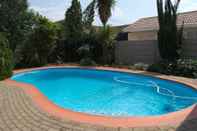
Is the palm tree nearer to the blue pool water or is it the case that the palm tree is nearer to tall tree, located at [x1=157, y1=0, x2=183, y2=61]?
tall tree, located at [x1=157, y1=0, x2=183, y2=61]

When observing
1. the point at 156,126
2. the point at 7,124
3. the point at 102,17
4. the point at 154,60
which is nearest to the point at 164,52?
the point at 154,60

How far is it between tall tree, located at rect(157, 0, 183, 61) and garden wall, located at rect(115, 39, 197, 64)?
2.27ft

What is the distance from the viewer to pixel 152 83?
11.7m

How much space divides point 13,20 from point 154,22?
13.3 meters

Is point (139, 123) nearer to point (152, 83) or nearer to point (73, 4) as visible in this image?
point (152, 83)

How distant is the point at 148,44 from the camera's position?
53.3 ft

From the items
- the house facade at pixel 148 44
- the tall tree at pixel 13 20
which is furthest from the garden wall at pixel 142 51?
the tall tree at pixel 13 20

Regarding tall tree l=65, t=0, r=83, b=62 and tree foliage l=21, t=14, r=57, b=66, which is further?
tall tree l=65, t=0, r=83, b=62

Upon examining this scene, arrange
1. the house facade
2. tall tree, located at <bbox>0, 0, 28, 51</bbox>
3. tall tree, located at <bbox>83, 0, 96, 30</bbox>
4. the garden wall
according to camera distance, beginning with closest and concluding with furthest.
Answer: the garden wall → the house facade → tall tree, located at <bbox>0, 0, 28, 51</bbox> → tall tree, located at <bbox>83, 0, 96, 30</bbox>

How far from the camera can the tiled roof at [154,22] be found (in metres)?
18.0

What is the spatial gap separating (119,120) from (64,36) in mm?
16461

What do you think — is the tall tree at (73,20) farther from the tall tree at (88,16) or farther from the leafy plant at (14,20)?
the leafy plant at (14,20)

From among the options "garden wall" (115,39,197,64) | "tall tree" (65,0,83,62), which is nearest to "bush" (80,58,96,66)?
"garden wall" (115,39,197,64)

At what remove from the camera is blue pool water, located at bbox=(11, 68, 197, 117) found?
25.3 feet
